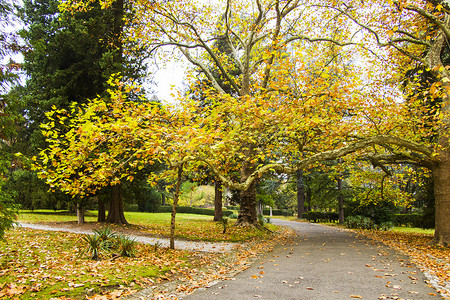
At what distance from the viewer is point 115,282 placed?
184 inches

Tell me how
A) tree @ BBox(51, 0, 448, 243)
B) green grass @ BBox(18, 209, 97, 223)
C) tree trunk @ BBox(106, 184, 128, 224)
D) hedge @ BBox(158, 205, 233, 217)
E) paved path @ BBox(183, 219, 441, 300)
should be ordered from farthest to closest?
hedge @ BBox(158, 205, 233, 217) < green grass @ BBox(18, 209, 97, 223) < tree trunk @ BBox(106, 184, 128, 224) < tree @ BBox(51, 0, 448, 243) < paved path @ BBox(183, 219, 441, 300)

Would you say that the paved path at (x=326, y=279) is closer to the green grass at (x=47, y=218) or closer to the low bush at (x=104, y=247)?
the low bush at (x=104, y=247)

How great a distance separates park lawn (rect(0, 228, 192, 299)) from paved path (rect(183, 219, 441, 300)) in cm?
127

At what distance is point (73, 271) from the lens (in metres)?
5.09

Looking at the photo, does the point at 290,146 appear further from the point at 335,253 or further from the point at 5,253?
the point at 5,253

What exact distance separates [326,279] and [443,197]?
7.70m

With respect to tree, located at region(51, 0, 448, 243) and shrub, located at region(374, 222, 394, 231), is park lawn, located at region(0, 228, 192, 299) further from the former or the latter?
shrub, located at region(374, 222, 394, 231)

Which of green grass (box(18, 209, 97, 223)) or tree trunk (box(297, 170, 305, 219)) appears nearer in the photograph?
green grass (box(18, 209, 97, 223))

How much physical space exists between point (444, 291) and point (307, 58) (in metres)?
14.5

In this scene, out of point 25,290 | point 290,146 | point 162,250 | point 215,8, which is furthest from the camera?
point 215,8

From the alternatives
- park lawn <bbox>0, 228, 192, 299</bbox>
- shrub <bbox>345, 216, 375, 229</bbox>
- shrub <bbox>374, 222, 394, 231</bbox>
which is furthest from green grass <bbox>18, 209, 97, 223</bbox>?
shrub <bbox>374, 222, 394, 231</bbox>

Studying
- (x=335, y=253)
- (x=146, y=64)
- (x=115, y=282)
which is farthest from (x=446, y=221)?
(x=146, y=64)

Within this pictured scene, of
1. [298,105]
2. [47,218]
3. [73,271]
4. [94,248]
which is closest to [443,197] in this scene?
[298,105]

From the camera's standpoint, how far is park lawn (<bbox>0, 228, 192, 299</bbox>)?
4.19 metres
